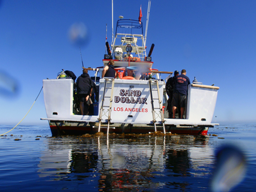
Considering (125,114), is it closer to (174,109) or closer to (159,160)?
(174,109)

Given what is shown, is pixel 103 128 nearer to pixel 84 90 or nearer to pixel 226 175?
pixel 84 90

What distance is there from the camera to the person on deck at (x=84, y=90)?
7309mm

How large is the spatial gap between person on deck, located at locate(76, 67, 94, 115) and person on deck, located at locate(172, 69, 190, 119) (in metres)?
2.83

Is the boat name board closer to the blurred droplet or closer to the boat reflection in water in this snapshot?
the boat reflection in water

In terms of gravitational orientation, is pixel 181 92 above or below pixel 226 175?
above

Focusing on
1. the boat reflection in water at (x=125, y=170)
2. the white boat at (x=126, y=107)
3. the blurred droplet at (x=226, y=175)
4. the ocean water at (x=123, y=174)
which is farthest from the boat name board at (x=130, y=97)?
the blurred droplet at (x=226, y=175)

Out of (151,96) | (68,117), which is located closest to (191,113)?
(151,96)

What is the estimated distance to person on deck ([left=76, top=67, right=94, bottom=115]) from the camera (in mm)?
7309

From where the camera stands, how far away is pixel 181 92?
7371 millimetres

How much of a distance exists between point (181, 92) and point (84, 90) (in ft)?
10.4

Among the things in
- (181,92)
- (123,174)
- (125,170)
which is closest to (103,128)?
(181,92)

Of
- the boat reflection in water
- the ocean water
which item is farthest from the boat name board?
the ocean water

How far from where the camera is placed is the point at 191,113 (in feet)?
23.7

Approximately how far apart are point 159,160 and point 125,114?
13.2ft
